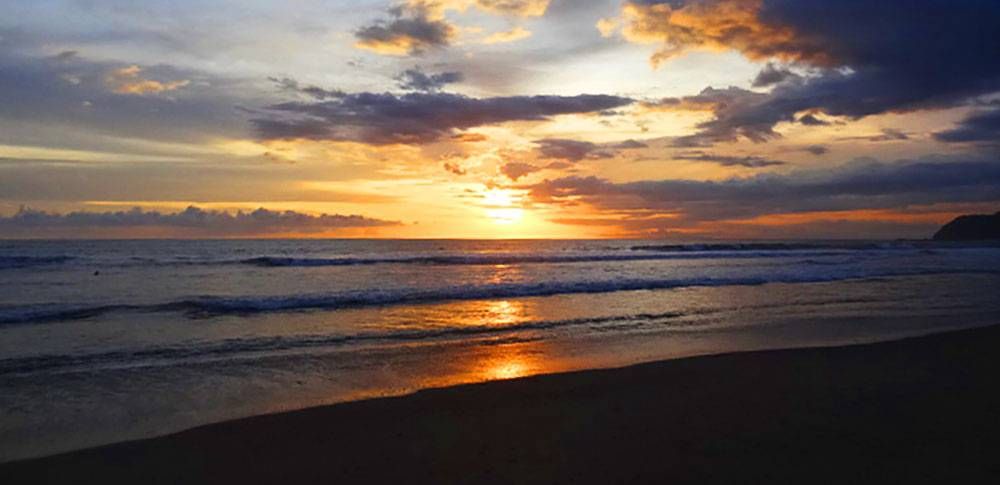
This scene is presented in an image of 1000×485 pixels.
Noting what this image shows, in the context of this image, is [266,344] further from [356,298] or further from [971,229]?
[971,229]

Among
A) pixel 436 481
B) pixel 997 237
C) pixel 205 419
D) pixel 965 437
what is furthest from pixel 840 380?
pixel 997 237

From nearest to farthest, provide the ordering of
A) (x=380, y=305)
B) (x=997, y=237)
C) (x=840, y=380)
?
(x=840, y=380)
(x=380, y=305)
(x=997, y=237)

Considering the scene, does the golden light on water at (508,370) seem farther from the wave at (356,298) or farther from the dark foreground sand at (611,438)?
the wave at (356,298)

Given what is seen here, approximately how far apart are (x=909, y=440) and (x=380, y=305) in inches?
616

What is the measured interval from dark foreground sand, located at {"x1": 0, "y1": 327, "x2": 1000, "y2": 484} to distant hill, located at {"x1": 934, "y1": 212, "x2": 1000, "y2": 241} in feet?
478

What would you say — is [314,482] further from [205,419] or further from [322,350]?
[322,350]

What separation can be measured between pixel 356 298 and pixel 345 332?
6.76 meters

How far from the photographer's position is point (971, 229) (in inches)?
4973

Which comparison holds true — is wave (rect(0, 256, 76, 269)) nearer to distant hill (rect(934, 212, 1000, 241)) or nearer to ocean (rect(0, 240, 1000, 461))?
ocean (rect(0, 240, 1000, 461))

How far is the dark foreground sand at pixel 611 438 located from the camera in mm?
5359

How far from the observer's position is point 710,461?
5516mm

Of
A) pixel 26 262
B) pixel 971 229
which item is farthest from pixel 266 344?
pixel 971 229

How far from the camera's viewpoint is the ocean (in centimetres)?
813

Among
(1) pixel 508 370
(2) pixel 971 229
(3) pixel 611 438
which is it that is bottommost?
(1) pixel 508 370
